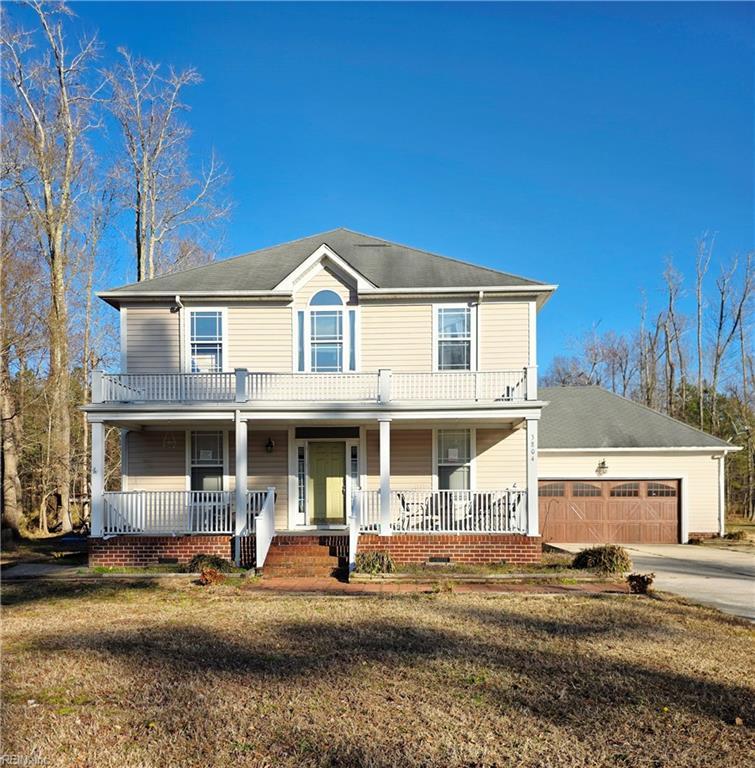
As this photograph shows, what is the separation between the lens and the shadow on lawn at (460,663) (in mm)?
5578

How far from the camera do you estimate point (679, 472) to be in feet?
64.6

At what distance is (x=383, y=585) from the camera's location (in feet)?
37.9

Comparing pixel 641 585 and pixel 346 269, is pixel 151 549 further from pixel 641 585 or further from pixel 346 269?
pixel 641 585

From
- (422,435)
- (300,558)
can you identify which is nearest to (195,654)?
(300,558)

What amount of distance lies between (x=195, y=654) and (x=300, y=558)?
629 centimetres

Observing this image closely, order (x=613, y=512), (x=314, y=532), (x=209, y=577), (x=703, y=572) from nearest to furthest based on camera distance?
(x=209, y=577) < (x=703, y=572) < (x=314, y=532) < (x=613, y=512)

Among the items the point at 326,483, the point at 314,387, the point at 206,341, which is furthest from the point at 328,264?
the point at 326,483

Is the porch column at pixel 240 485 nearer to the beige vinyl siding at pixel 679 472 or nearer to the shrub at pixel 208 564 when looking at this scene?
the shrub at pixel 208 564

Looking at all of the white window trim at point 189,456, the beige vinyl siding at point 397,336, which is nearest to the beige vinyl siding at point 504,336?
the beige vinyl siding at point 397,336

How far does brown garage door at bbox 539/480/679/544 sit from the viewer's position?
19438mm

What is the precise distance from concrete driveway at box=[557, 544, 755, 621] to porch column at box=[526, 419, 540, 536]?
2576mm

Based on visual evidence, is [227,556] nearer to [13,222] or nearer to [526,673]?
[526,673]

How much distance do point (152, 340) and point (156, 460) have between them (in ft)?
9.62

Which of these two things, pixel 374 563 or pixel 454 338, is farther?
pixel 454 338
